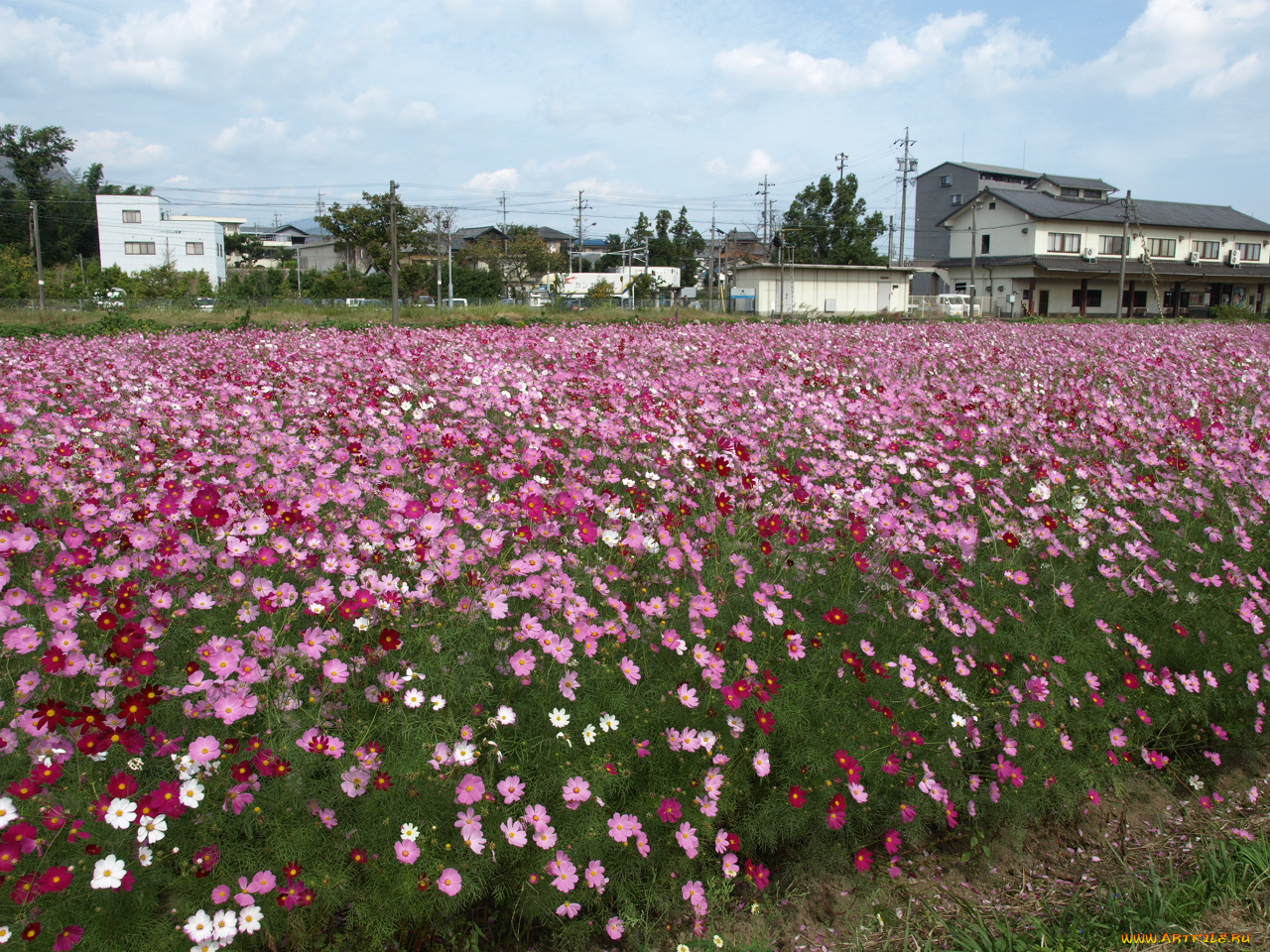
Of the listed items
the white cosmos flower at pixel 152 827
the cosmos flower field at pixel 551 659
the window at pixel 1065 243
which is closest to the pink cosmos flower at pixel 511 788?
the cosmos flower field at pixel 551 659

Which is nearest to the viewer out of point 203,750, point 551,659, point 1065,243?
point 203,750

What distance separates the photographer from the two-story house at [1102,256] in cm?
3894

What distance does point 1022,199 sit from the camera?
4009cm

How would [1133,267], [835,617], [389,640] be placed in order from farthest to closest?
1. [1133,267]
2. [835,617]
3. [389,640]

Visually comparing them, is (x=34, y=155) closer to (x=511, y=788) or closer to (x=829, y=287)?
(x=829, y=287)

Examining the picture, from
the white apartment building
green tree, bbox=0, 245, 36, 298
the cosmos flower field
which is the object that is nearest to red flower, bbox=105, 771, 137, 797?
the cosmos flower field

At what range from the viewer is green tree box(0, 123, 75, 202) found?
4869 centimetres

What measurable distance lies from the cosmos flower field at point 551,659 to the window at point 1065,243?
40.7 m

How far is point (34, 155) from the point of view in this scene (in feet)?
163

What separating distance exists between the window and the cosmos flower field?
133 ft

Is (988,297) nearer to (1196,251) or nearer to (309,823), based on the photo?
(1196,251)

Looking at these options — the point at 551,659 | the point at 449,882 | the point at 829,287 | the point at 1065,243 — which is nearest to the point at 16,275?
the point at 829,287

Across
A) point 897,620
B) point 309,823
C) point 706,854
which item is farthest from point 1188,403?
point 309,823

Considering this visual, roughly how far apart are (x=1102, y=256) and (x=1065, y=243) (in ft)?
7.87
